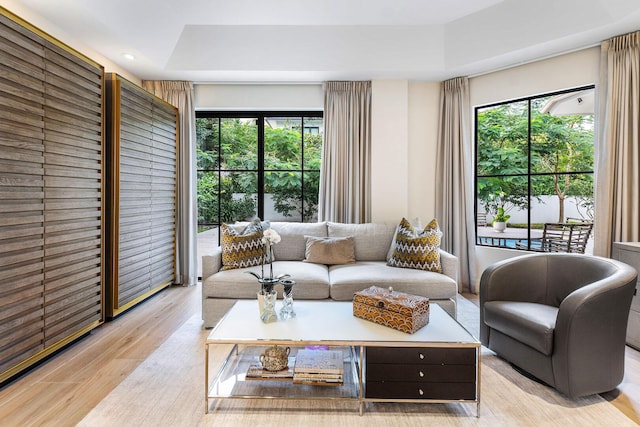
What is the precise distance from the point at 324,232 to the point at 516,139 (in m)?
2.30

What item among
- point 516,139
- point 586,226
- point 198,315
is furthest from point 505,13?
point 198,315

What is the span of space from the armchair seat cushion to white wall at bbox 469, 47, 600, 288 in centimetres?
167

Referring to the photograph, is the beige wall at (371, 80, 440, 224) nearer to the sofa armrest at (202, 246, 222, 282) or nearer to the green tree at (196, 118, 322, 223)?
the green tree at (196, 118, 322, 223)

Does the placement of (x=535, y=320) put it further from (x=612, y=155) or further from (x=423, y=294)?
(x=612, y=155)

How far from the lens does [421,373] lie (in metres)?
1.80

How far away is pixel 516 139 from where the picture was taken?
384 cm

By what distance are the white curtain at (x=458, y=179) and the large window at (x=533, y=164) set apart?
0.67 feet

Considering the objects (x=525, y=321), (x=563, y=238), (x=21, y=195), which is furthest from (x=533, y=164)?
(x=21, y=195)

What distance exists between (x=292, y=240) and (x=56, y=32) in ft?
8.39

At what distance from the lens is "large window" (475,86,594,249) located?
3.46 m

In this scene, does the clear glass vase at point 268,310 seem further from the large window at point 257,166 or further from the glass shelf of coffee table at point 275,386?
the large window at point 257,166

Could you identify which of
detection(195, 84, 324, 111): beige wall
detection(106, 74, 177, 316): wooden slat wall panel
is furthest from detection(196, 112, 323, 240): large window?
detection(106, 74, 177, 316): wooden slat wall panel

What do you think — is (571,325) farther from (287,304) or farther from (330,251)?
(330,251)

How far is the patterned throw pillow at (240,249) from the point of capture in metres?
3.07
